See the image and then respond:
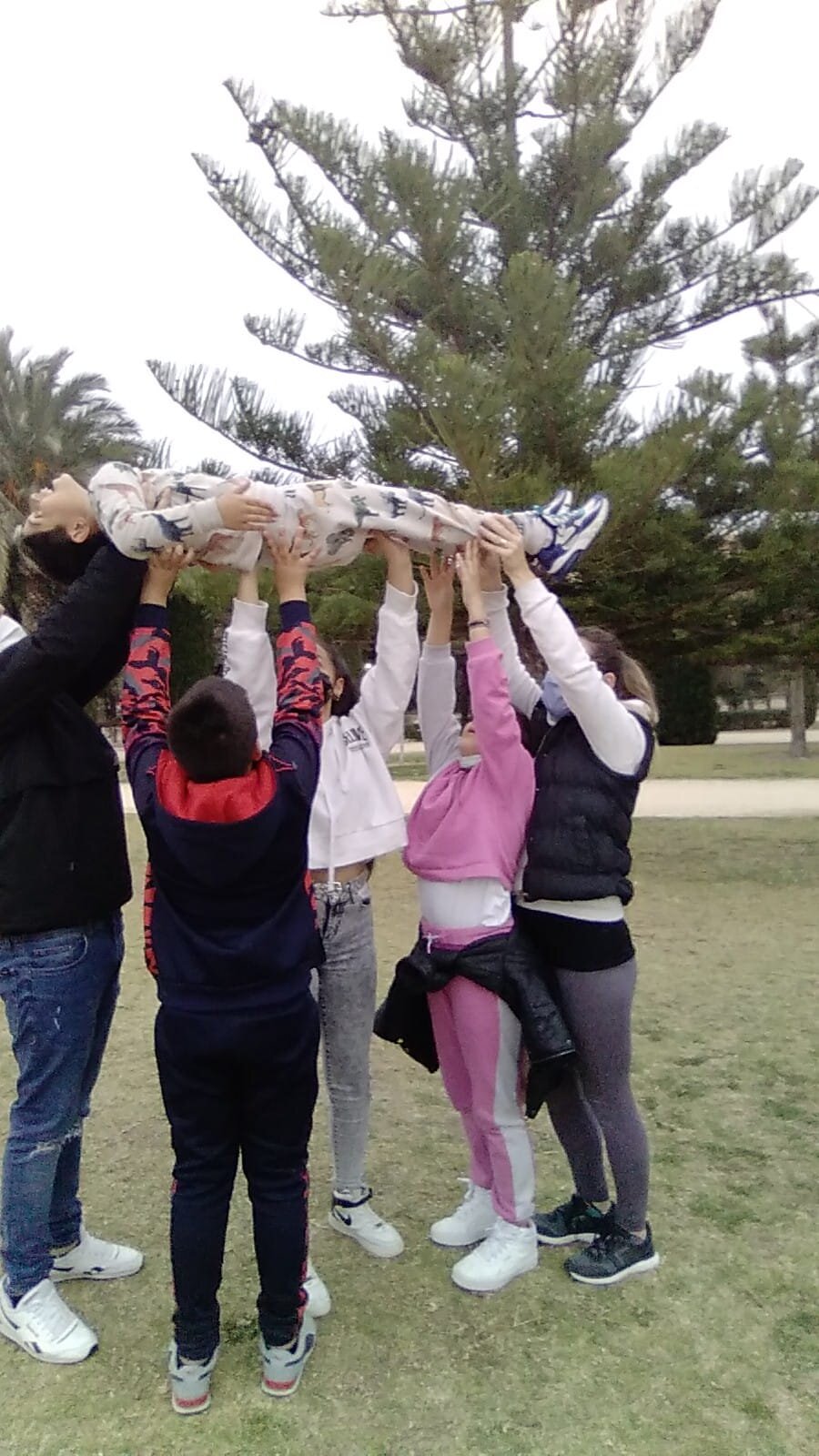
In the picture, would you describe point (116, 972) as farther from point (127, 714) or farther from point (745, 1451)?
point (745, 1451)

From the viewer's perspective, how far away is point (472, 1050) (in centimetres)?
243

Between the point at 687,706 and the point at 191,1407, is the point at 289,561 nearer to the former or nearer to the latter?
the point at 191,1407

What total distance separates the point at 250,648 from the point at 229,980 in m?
0.72

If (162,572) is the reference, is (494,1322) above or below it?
below

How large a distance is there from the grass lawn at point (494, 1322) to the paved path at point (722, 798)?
6.76 meters

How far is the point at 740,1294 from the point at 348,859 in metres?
1.23

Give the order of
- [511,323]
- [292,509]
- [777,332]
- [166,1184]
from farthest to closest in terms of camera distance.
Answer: [777,332] < [511,323] < [166,1184] < [292,509]

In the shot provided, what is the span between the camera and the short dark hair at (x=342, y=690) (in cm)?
259

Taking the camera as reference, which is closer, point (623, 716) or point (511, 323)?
point (623, 716)

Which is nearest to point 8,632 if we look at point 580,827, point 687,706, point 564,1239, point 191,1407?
point 580,827

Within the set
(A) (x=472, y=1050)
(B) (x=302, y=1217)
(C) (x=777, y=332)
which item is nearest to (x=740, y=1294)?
(A) (x=472, y=1050)

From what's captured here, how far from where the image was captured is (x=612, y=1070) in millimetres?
2391

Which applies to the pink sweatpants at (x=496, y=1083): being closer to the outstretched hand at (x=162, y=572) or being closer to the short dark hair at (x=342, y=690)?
the short dark hair at (x=342, y=690)

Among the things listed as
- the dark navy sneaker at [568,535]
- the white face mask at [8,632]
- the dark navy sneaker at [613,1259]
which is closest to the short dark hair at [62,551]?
the white face mask at [8,632]
